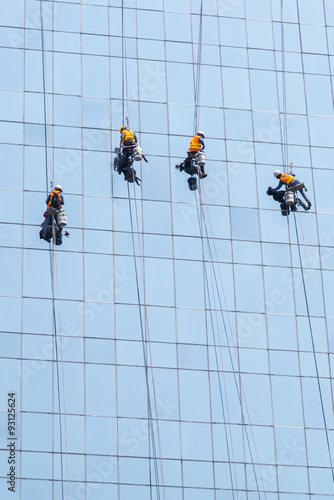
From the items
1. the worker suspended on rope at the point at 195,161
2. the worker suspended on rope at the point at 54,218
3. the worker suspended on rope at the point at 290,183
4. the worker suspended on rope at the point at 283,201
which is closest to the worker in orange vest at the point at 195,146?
the worker suspended on rope at the point at 195,161

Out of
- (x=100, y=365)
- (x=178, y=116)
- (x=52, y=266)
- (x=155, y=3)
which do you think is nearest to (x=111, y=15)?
(x=155, y=3)

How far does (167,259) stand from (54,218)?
11.1 feet

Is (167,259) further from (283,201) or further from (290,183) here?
(290,183)

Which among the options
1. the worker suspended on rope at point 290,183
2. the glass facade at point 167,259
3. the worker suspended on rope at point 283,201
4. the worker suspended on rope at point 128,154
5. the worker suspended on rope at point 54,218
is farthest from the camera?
the worker suspended on rope at point 283,201

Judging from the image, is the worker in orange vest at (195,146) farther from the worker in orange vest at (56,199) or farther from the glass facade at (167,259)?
the worker in orange vest at (56,199)

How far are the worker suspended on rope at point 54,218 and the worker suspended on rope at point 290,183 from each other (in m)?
6.46

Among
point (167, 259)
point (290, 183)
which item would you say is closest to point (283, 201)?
point (290, 183)

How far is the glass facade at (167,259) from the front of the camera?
32.2 m

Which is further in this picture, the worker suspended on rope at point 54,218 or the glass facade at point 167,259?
the worker suspended on rope at point 54,218

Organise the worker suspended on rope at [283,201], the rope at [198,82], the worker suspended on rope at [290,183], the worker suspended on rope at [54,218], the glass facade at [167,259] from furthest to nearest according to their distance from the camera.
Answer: the rope at [198,82] < the worker suspended on rope at [283,201] < the worker suspended on rope at [290,183] < the worker suspended on rope at [54,218] < the glass facade at [167,259]

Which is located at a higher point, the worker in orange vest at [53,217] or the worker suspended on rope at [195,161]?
the worker suspended on rope at [195,161]

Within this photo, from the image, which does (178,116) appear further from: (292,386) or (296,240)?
(292,386)

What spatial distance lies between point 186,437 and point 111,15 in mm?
13377

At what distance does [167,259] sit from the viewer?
34656 millimetres
